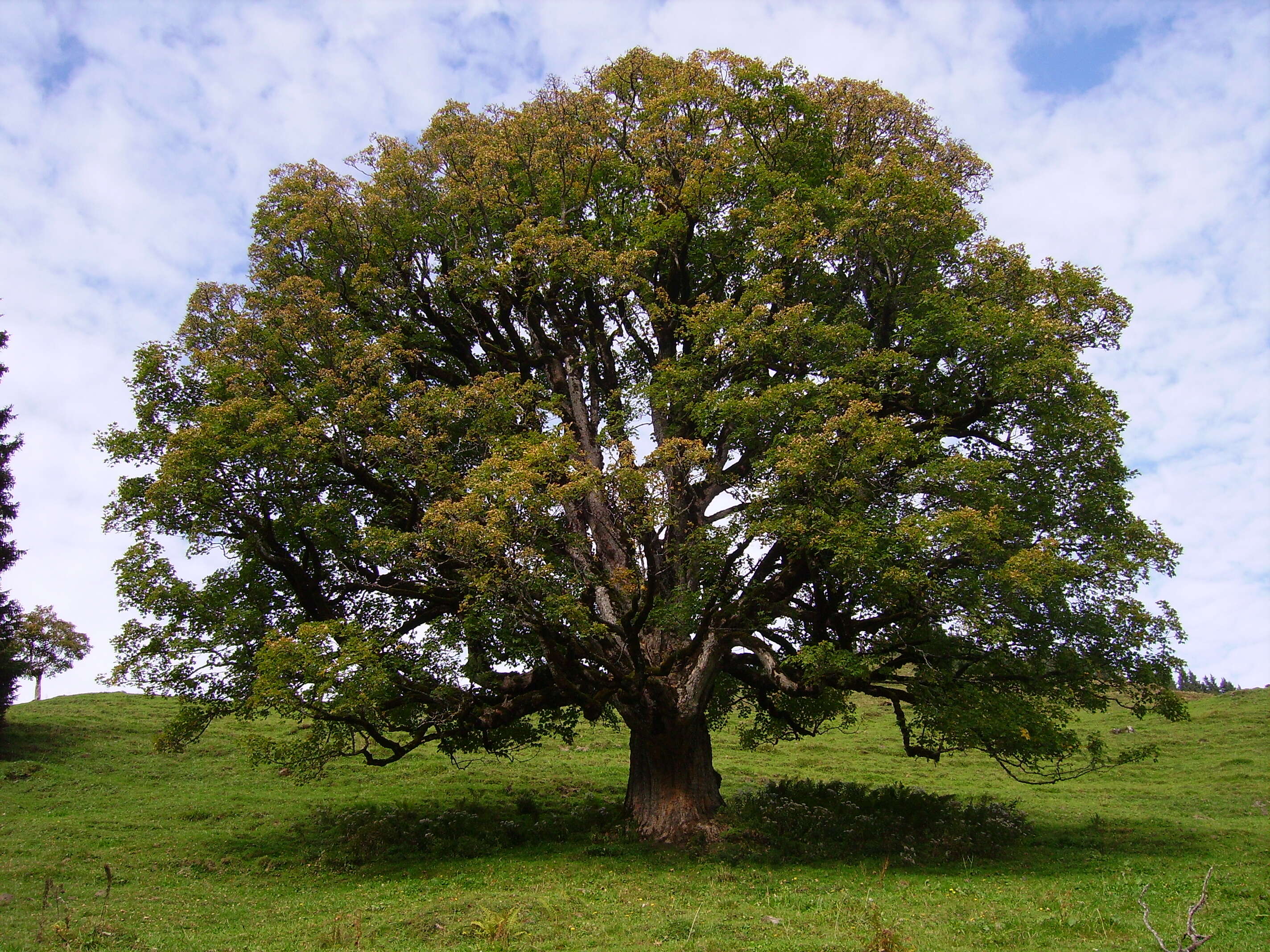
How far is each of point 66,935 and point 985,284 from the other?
71.1 feet

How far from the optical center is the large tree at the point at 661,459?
50.9 feet

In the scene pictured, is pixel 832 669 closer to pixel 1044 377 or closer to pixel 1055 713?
pixel 1055 713

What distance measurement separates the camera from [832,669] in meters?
15.8

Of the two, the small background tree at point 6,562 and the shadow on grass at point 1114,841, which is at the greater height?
the small background tree at point 6,562

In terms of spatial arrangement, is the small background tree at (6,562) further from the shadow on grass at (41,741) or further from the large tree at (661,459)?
the large tree at (661,459)

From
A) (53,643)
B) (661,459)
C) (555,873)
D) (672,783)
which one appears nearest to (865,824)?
(672,783)

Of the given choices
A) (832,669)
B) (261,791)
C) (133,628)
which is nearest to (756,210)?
(832,669)

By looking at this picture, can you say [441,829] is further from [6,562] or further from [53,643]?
[53,643]

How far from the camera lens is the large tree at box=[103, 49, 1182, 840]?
15.5m

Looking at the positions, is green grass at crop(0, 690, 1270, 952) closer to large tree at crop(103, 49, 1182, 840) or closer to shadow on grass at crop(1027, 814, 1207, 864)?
shadow on grass at crop(1027, 814, 1207, 864)

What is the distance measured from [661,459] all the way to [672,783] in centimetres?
801

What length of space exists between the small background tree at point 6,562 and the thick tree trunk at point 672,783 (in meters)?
25.4

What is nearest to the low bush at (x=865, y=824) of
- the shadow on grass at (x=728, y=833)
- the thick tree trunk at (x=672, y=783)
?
the shadow on grass at (x=728, y=833)

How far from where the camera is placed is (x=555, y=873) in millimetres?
15914
